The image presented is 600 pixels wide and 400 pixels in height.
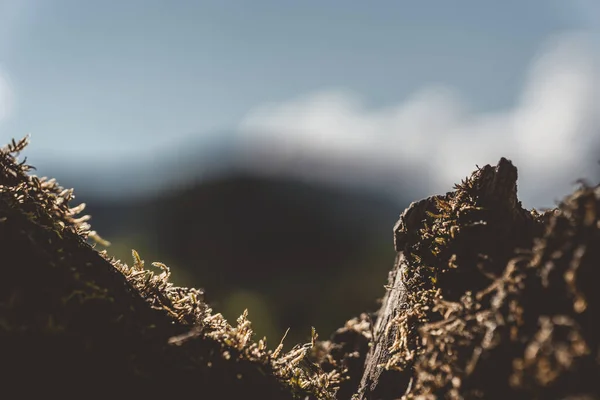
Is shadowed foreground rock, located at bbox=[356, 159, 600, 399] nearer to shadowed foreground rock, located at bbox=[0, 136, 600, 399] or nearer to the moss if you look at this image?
shadowed foreground rock, located at bbox=[0, 136, 600, 399]

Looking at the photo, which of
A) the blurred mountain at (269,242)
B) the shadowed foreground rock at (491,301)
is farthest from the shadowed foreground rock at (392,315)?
the blurred mountain at (269,242)

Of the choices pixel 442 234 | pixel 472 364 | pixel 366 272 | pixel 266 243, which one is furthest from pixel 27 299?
pixel 266 243

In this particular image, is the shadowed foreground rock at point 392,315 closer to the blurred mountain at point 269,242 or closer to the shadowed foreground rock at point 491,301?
the shadowed foreground rock at point 491,301

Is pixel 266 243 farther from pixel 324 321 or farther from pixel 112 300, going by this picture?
pixel 112 300

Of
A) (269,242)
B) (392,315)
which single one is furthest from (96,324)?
(269,242)

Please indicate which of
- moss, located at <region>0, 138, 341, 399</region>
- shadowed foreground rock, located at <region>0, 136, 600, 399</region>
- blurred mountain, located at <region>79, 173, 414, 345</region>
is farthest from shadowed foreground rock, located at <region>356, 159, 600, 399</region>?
blurred mountain, located at <region>79, 173, 414, 345</region>

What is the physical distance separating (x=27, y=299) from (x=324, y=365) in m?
2.08

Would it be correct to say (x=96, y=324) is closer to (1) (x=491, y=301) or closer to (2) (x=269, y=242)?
(1) (x=491, y=301)

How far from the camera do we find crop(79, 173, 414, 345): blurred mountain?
1351cm

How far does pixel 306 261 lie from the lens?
16.5 m

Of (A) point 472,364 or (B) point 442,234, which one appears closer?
(A) point 472,364

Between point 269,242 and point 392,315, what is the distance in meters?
14.9

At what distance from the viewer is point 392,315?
8.64ft

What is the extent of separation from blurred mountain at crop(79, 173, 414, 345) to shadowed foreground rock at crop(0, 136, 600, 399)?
9.14m
